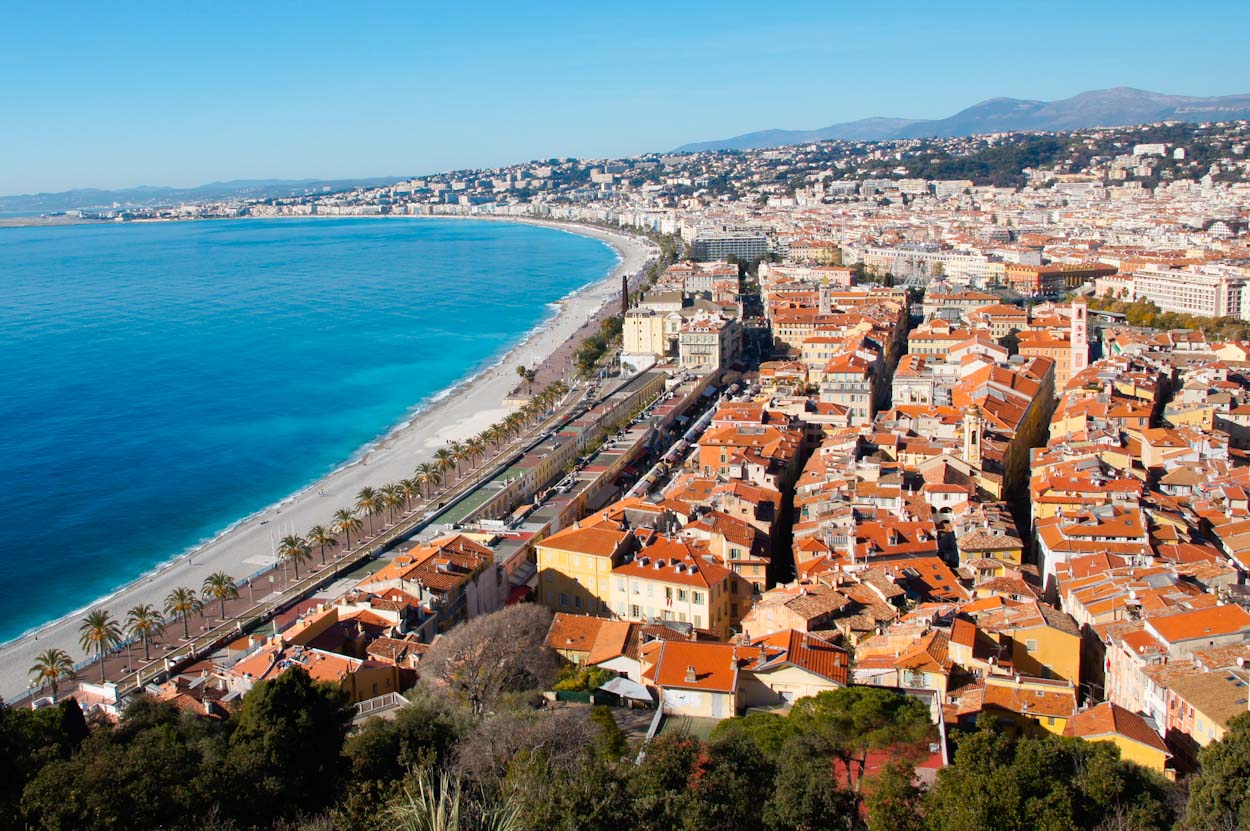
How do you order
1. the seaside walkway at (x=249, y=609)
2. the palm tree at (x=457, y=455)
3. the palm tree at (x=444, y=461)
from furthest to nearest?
1. the palm tree at (x=457, y=455)
2. the palm tree at (x=444, y=461)
3. the seaside walkway at (x=249, y=609)

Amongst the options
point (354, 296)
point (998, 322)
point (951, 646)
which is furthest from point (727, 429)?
point (354, 296)

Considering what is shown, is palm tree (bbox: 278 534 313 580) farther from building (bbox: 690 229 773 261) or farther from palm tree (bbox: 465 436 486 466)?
building (bbox: 690 229 773 261)

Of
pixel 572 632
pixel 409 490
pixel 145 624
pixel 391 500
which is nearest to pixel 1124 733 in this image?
pixel 572 632

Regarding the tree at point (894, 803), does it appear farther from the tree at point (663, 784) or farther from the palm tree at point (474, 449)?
the palm tree at point (474, 449)

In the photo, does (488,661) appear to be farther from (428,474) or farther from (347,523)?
(428,474)

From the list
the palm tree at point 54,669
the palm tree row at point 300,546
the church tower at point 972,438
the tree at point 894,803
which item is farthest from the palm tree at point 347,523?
the tree at point 894,803

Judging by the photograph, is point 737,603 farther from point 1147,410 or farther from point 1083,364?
point 1083,364
